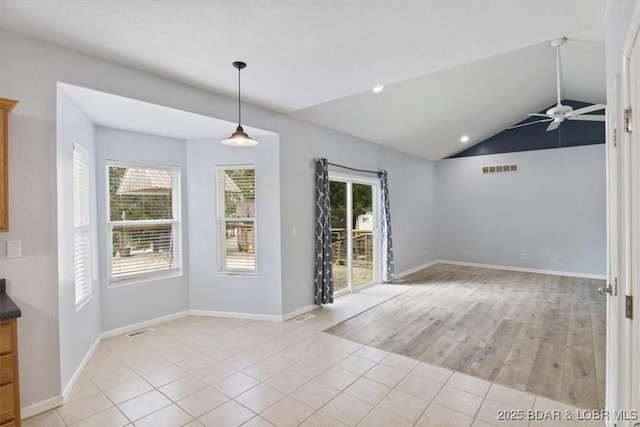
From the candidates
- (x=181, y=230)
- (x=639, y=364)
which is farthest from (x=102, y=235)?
(x=639, y=364)

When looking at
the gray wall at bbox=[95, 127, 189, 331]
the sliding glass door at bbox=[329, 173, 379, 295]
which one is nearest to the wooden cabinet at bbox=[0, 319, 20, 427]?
the gray wall at bbox=[95, 127, 189, 331]

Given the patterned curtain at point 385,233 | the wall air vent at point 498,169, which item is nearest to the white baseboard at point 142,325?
the patterned curtain at point 385,233

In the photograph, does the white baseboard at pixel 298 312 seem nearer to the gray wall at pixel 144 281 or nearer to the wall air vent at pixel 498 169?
the gray wall at pixel 144 281

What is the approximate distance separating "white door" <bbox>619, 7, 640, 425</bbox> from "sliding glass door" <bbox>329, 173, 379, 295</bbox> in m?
4.21

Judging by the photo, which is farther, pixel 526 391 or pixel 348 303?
pixel 348 303

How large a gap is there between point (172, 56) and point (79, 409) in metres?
2.86

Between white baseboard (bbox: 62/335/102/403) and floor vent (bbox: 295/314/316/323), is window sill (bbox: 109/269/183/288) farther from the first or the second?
floor vent (bbox: 295/314/316/323)

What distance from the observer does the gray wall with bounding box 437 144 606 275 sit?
22.3ft

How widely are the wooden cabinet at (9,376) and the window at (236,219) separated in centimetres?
266

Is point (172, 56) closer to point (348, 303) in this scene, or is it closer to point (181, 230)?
point (181, 230)

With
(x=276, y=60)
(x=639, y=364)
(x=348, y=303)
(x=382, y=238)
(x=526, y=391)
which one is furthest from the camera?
(x=382, y=238)

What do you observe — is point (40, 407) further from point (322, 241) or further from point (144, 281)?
point (322, 241)

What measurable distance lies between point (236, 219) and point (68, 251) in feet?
6.79

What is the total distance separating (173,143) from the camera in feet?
14.4
